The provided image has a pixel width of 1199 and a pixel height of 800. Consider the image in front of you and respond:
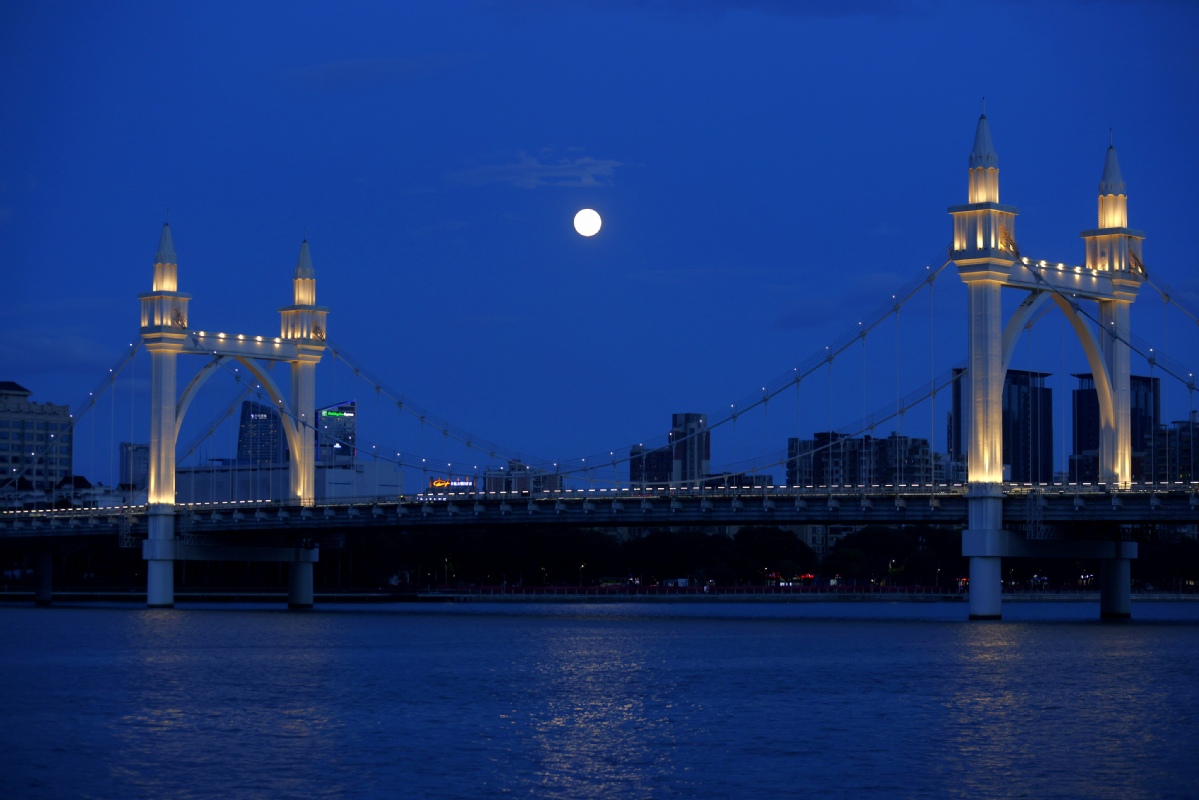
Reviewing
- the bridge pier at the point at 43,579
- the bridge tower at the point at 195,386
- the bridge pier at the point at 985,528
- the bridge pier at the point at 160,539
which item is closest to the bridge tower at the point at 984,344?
the bridge pier at the point at 985,528

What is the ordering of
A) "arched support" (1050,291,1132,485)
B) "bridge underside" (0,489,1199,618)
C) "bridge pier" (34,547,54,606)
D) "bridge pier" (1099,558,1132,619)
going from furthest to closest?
"bridge pier" (34,547,54,606) → "bridge pier" (1099,558,1132,619) → "arched support" (1050,291,1132,485) → "bridge underside" (0,489,1199,618)

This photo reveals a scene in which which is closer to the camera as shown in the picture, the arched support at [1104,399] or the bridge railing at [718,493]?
the bridge railing at [718,493]

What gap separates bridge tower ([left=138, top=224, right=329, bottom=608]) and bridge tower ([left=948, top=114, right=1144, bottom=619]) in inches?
1510

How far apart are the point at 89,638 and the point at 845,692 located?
3637 cm

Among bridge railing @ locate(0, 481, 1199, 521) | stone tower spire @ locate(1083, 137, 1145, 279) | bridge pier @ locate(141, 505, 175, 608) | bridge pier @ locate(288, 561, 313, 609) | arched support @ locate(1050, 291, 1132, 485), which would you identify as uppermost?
stone tower spire @ locate(1083, 137, 1145, 279)

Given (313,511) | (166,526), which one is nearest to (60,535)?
(166,526)

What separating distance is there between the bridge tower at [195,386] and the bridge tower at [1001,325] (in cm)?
3835

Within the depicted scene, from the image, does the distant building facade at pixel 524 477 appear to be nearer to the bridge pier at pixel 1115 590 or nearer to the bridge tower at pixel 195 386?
the bridge tower at pixel 195 386

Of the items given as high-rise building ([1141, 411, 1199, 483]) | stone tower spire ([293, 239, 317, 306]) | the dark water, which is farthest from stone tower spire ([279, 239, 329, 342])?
high-rise building ([1141, 411, 1199, 483])

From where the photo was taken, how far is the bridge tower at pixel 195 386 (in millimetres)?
105062

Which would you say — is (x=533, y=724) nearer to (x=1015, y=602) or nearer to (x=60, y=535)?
(x=60, y=535)

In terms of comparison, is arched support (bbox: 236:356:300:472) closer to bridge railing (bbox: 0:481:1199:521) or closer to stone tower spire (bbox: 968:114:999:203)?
bridge railing (bbox: 0:481:1199:521)

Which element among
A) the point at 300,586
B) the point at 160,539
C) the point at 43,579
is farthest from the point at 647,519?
the point at 43,579

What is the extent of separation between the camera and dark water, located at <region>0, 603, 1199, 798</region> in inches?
1355
